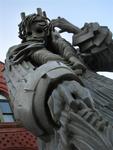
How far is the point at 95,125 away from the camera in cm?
358

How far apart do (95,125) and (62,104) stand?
340 mm

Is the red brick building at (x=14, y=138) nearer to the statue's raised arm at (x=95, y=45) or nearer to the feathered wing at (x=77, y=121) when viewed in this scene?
the statue's raised arm at (x=95, y=45)

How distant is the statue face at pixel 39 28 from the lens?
534cm

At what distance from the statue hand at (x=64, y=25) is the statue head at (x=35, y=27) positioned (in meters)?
0.08

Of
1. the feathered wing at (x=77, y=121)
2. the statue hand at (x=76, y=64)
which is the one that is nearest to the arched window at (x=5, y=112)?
the statue hand at (x=76, y=64)

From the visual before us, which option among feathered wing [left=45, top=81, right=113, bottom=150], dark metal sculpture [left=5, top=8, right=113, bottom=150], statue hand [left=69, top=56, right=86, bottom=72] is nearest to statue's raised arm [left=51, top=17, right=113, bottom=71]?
dark metal sculpture [left=5, top=8, right=113, bottom=150]

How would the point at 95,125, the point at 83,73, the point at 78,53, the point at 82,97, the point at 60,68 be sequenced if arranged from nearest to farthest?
the point at 95,125
the point at 82,97
the point at 60,68
the point at 83,73
the point at 78,53

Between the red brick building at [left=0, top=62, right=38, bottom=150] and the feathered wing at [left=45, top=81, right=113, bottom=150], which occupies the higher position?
the feathered wing at [left=45, top=81, right=113, bottom=150]

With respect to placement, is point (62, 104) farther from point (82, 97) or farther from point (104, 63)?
point (104, 63)

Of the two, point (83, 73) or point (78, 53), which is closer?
point (83, 73)

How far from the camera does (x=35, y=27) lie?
17.6ft

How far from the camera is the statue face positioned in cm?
534

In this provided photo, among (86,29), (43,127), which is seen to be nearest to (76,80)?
(43,127)

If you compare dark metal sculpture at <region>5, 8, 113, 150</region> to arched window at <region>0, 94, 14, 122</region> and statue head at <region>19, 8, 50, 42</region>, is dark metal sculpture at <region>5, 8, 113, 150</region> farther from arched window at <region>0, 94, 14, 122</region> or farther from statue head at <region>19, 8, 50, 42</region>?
arched window at <region>0, 94, 14, 122</region>
